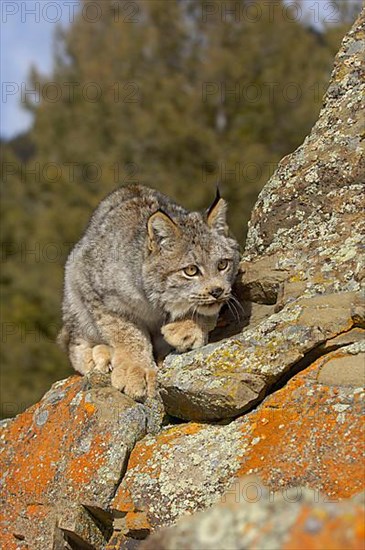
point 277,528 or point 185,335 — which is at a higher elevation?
point 185,335

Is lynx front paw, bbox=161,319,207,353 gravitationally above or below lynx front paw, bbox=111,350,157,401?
above

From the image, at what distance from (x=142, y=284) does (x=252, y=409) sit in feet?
5.42

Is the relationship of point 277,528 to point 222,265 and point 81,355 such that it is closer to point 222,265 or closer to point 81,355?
point 222,265

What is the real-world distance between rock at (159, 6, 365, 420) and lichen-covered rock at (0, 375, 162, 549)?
1.25 feet

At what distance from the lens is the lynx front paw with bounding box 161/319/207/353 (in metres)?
5.12

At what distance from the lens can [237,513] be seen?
2.48 metres

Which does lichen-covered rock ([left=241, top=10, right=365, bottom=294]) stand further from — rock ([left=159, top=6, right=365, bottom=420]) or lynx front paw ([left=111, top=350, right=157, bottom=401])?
lynx front paw ([left=111, top=350, right=157, bottom=401])

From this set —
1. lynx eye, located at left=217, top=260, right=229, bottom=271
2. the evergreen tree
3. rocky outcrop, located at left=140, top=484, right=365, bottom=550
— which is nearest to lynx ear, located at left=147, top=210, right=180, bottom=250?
lynx eye, located at left=217, top=260, right=229, bottom=271

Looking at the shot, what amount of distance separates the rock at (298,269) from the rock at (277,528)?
1.84 m

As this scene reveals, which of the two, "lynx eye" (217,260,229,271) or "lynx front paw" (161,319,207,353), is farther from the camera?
"lynx eye" (217,260,229,271)

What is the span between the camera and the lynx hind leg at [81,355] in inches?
243

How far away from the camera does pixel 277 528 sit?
2393mm

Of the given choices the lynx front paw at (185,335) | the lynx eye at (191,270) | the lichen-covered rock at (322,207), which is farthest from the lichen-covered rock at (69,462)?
the lichen-covered rock at (322,207)

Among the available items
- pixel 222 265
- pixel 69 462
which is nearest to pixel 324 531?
pixel 69 462
